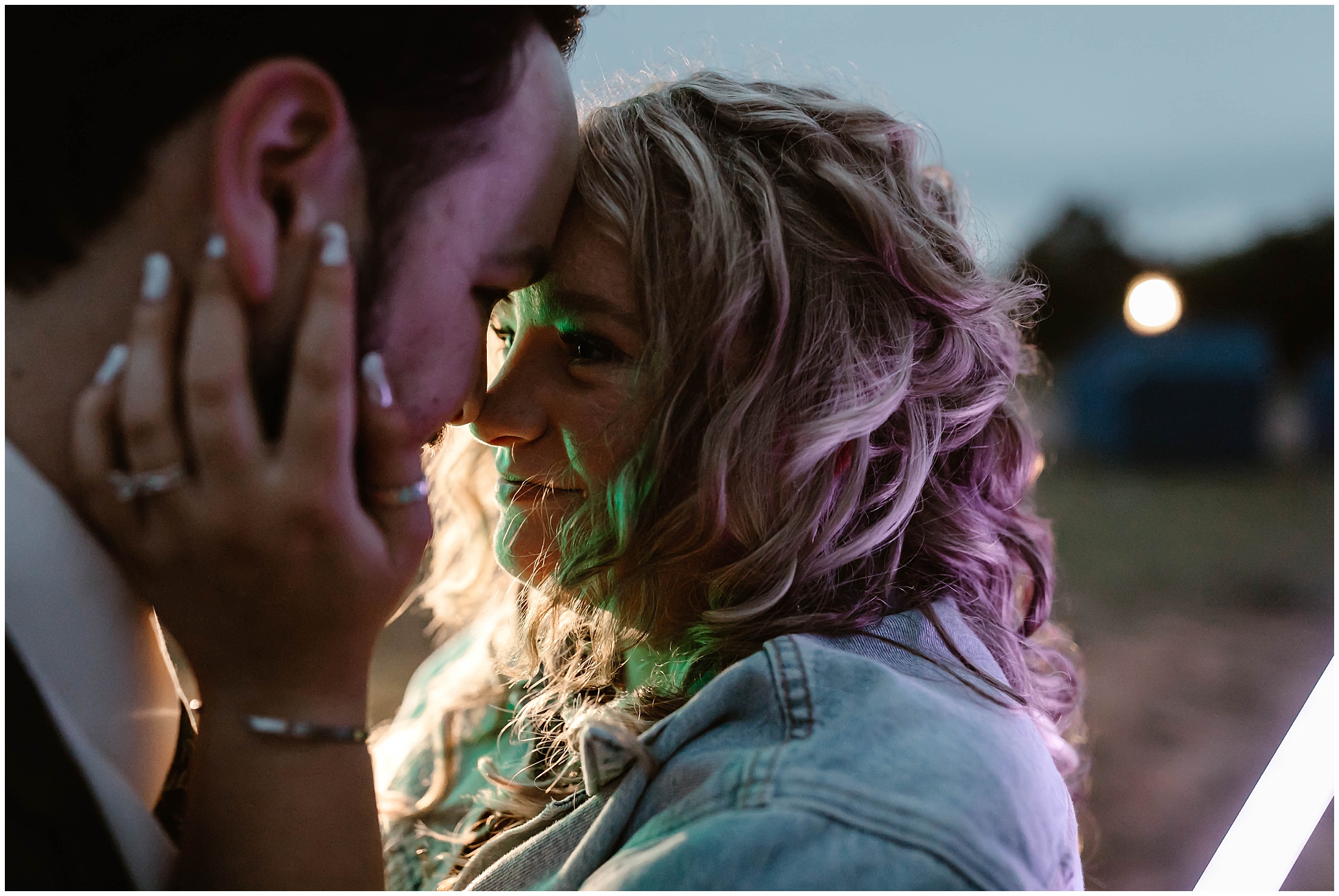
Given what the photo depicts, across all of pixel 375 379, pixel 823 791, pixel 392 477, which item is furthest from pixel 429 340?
pixel 823 791

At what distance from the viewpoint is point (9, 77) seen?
3.64ft

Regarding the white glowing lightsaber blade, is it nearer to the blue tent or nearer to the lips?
the lips

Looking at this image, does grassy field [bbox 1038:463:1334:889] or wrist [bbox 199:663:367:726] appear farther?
grassy field [bbox 1038:463:1334:889]

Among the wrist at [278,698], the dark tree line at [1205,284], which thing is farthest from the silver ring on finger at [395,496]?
the dark tree line at [1205,284]

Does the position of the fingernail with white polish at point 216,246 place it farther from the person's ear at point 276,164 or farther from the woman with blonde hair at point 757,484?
the woman with blonde hair at point 757,484

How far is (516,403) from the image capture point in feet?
5.45

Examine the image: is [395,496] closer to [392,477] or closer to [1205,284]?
[392,477]

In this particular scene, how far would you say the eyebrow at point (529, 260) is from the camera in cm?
134

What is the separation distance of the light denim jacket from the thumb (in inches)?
17.5

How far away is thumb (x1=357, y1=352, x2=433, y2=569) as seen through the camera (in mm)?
1246

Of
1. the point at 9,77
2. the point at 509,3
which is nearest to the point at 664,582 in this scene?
the point at 509,3

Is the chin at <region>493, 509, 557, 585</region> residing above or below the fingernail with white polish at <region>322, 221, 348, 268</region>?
below

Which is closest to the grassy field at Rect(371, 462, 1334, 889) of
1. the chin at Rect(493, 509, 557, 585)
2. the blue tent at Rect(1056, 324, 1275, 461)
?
the chin at Rect(493, 509, 557, 585)

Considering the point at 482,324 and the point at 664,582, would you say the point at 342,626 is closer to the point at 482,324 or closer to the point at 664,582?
the point at 482,324
